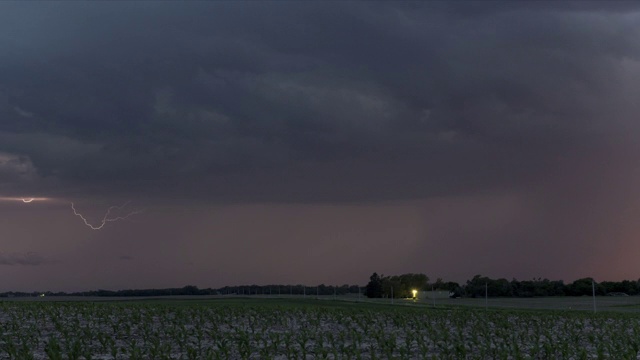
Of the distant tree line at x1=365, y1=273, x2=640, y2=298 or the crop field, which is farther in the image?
the distant tree line at x1=365, y1=273, x2=640, y2=298

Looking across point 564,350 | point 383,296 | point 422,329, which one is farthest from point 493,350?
point 383,296

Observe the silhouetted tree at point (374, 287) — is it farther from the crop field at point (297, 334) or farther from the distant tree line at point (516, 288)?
the crop field at point (297, 334)

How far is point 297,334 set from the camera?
1230 inches

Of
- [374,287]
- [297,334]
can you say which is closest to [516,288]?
[374,287]

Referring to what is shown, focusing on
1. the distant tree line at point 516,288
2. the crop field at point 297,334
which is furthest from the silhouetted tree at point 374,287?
the crop field at point 297,334

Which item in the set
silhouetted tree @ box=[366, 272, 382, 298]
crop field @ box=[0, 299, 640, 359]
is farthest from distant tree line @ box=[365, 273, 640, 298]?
crop field @ box=[0, 299, 640, 359]

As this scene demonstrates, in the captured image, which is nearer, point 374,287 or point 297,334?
point 297,334

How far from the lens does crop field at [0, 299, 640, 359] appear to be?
1021 inches

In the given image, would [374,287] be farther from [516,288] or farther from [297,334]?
[297,334]

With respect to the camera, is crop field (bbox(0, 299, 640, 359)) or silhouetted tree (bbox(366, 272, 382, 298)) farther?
silhouetted tree (bbox(366, 272, 382, 298))

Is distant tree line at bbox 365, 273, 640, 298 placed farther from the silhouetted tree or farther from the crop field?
the crop field

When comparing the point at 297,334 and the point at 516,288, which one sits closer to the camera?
the point at 297,334

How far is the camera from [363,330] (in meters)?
34.2

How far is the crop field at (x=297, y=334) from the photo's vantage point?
25.9 metres
